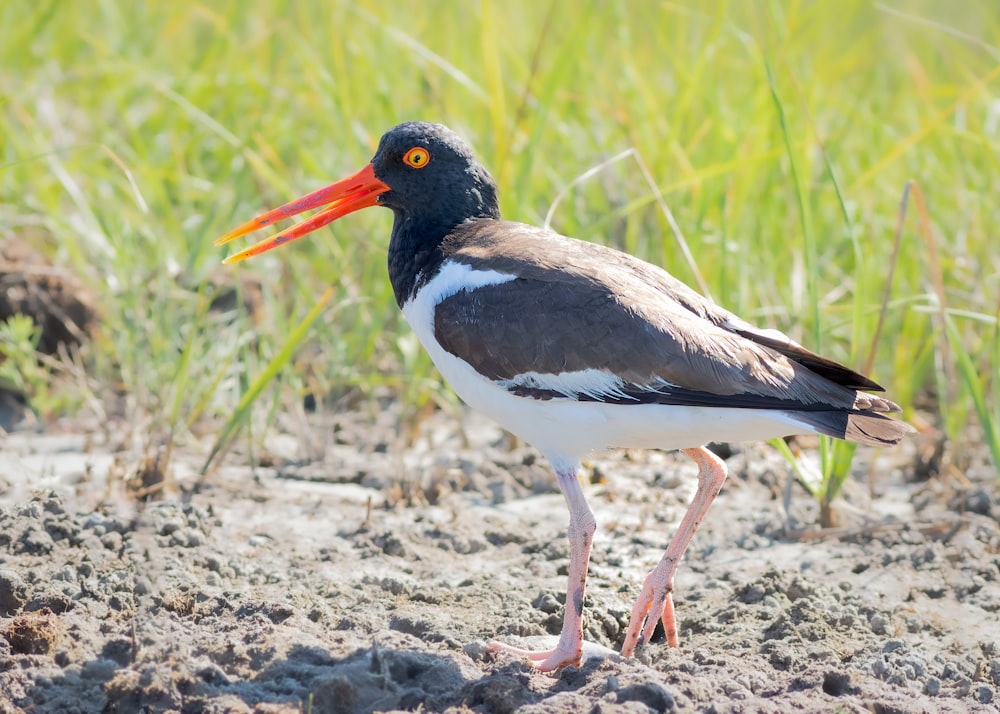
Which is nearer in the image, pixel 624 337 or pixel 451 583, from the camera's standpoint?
pixel 624 337

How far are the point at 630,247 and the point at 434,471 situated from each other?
139cm

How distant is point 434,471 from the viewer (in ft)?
14.0

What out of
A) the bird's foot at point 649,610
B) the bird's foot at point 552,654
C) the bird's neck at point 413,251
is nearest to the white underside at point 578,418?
the bird's neck at point 413,251

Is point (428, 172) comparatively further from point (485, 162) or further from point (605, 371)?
point (485, 162)

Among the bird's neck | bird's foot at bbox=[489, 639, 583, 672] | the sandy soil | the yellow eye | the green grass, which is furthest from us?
the green grass

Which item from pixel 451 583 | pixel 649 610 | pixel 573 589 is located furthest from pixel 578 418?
pixel 451 583

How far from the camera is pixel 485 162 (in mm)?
5098

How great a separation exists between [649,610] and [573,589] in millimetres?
268

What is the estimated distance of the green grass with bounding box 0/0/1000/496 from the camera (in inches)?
181

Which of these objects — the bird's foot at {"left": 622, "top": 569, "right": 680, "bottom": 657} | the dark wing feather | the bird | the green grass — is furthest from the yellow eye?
the bird's foot at {"left": 622, "top": 569, "right": 680, "bottom": 657}

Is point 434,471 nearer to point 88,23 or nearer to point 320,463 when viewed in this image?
point 320,463

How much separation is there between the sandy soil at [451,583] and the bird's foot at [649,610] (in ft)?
0.15

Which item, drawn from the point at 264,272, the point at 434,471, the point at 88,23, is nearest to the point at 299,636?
the point at 434,471

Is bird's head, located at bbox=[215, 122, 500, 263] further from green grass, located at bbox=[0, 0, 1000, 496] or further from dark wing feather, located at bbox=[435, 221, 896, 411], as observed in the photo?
green grass, located at bbox=[0, 0, 1000, 496]
